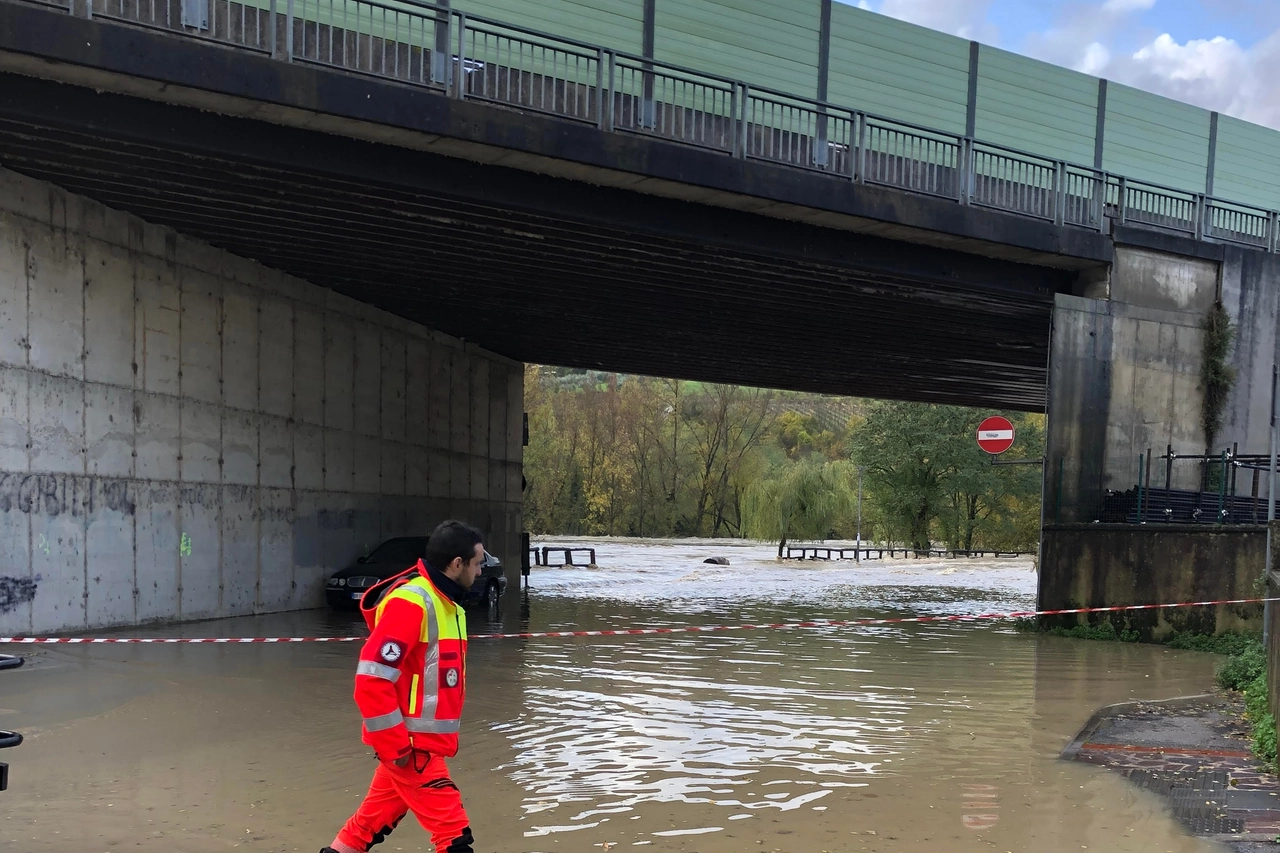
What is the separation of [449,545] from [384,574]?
15.3m

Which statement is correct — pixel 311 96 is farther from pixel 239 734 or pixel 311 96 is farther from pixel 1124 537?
pixel 1124 537

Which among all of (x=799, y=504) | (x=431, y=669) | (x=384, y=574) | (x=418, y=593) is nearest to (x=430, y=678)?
(x=431, y=669)

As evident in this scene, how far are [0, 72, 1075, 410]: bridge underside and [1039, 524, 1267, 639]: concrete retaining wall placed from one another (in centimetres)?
455

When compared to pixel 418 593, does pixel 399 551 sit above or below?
below

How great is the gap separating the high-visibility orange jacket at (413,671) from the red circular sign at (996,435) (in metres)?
17.8

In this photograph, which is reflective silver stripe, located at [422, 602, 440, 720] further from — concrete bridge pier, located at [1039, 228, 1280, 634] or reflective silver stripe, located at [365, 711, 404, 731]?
concrete bridge pier, located at [1039, 228, 1280, 634]

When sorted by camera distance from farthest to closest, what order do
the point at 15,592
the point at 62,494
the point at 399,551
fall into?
the point at 399,551
the point at 62,494
the point at 15,592

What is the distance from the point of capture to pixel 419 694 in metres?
4.44

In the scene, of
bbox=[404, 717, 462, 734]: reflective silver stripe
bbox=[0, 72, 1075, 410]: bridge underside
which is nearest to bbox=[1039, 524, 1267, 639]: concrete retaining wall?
bbox=[0, 72, 1075, 410]: bridge underside

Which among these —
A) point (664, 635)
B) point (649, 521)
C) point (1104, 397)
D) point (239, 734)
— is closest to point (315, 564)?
point (664, 635)

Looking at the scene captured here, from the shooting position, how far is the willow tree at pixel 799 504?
62781 millimetres

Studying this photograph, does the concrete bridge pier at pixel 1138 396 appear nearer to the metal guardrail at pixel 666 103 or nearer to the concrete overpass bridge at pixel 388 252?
the concrete overpass bridge at pixel 388 252

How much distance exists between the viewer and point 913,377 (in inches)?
1283

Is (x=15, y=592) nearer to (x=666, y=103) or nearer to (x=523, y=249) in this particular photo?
(x=523, y=249)
